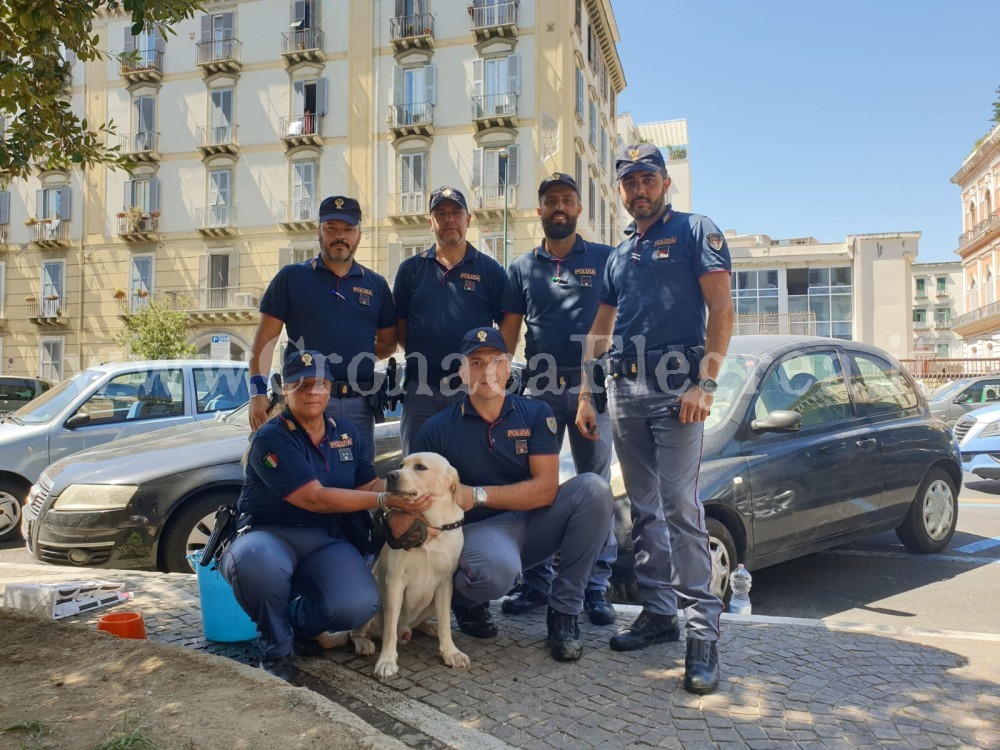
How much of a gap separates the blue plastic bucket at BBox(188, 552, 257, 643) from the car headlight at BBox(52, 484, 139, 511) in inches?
57.5

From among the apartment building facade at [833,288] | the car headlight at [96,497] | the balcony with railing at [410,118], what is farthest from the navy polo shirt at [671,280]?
the apartment building facade at [833,288]

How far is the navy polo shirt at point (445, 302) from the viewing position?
4402 mm

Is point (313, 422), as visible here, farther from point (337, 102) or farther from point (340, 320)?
point (337, 102)

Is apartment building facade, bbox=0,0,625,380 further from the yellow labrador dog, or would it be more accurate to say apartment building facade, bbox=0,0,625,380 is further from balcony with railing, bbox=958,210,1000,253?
balcony with railing, bbox=958,210,1000,253

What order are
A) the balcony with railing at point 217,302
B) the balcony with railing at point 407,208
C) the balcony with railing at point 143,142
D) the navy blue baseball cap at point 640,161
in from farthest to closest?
1. the balcony with railing at point 143,142
2. the balcony with railing at point 217,302
3. the balcony with railing at point 407,208
4. the navy blue baseball cap at point 640,161

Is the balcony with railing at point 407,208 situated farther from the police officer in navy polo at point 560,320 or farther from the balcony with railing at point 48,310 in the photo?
the police officer in navy polo at point 560,320

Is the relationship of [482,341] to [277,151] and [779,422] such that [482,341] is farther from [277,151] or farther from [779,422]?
[277,151]

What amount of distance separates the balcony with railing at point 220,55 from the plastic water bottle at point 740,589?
3057cm

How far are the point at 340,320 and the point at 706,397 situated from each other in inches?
82.8

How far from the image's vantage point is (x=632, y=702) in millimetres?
3080

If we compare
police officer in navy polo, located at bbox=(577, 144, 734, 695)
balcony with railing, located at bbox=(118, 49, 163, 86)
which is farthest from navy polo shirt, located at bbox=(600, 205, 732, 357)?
balcony with railing, located at bbox=(118, 49, 163, 86)

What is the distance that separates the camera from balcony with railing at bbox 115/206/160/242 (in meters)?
30.3

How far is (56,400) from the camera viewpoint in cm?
772

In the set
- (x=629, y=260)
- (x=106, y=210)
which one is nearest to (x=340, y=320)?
(x=629, y=260)
